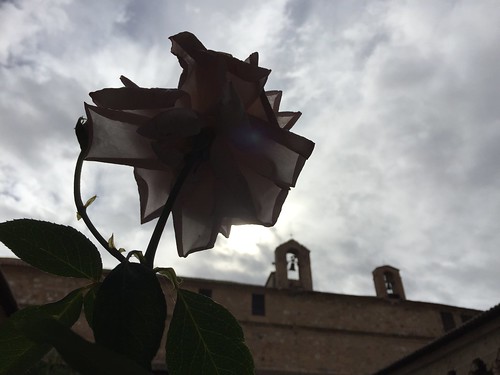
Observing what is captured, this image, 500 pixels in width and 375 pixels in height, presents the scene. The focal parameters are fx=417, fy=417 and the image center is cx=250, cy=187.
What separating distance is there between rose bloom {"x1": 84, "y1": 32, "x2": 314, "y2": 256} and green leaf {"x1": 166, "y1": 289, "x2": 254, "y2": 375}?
0.16m

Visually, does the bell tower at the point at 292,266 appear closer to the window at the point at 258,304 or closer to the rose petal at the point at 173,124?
the window at the point at 258,304

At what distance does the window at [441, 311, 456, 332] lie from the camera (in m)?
17.9

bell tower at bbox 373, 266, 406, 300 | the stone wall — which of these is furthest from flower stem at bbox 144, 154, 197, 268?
bell tower at bbox 373, 266, 406, 300

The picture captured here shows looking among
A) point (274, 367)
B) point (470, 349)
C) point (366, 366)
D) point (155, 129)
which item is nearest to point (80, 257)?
point (155, 129)

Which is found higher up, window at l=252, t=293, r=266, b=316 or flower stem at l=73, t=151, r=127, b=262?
window at l=252, t=293, r=266, b=316

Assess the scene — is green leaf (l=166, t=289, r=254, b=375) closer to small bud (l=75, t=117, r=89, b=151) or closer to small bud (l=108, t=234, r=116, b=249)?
small bud (l=108, t=234, r=116, b=249)

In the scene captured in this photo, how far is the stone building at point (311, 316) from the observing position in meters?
15.5

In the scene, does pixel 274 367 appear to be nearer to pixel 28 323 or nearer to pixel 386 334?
pixel 386 334

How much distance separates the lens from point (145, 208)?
0.63 m

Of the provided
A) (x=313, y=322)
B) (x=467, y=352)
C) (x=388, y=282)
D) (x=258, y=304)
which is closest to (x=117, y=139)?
(x=467, y=352)

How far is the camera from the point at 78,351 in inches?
12.6

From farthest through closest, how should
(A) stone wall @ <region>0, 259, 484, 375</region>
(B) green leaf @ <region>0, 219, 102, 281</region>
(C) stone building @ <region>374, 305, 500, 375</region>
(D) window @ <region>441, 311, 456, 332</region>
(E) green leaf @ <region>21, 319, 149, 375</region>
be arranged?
(D) window @ <region>441, 311, 456, 332</region>
(A) stone wall @ <region>0, 259, 484, 375</region>
(C) stone building @ <region>374, 305, 500, 375</region>
(B) green leaf @ <region>0, 219, 102, 281</region>
(E) green leaf @ <region>21, 319, 149, 375</region>

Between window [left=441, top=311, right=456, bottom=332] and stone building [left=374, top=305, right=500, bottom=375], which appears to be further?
window [left=441, top=311, right=456, bottom=332]

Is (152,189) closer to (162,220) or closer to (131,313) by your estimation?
(162,220)
